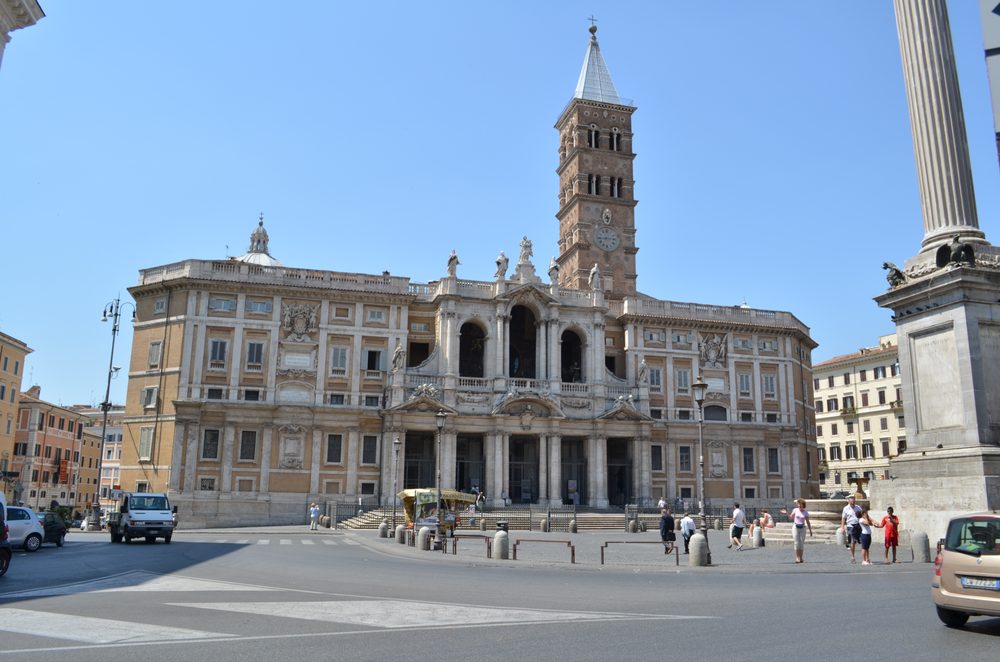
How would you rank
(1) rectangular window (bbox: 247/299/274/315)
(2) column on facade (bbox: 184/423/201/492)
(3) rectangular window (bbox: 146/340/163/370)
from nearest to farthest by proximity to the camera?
1. (2) column on facade (bbox: 184/423/201/492)
2. (3) rectangular window (bbox: 146/340/163/370)
3. (1) rectangular window (bbox: 247/299/274/315)

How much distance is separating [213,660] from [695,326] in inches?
2049

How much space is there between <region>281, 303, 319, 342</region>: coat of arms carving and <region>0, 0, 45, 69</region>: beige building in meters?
31.3

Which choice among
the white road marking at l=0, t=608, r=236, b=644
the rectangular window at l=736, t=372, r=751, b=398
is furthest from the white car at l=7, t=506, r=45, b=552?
the rectangular window at l=736, t=372, r=751, b=398

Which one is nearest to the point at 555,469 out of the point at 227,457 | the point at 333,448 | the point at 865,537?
the point at 333,448

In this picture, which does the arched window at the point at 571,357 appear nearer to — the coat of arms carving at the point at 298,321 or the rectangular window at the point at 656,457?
the rectangular window at the point at 656,457

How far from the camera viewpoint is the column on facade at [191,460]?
4565cm

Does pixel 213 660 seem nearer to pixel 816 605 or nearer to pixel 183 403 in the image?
pixel 816 605

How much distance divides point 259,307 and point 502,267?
16.1 meters

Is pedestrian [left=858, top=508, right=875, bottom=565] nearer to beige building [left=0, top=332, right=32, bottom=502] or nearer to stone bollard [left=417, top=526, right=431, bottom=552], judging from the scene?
stone bollard [left=417, top=526, right=431, bottom=552]

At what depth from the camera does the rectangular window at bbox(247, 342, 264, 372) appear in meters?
48.3

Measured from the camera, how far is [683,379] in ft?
183

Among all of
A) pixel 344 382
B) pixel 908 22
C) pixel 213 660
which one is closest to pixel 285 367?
pixel 344 382

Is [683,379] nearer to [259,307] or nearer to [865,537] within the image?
[259,307]

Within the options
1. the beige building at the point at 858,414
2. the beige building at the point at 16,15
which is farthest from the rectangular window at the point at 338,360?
the beige building at the point at 858,414
